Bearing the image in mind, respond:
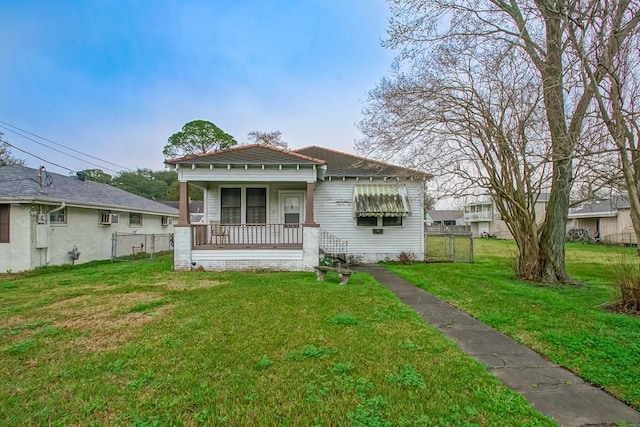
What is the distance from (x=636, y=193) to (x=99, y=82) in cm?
2157

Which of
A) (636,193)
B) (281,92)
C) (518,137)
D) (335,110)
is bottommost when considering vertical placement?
(636,193)

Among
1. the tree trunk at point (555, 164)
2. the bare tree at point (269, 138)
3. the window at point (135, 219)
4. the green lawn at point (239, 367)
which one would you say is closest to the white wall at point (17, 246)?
the window at point (135, 219)

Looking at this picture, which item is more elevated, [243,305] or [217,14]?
[217,14]

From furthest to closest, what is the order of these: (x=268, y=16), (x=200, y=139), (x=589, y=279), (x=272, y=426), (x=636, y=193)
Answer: (x=200, y=139) → (x=268, y=16) → (x=589, y=279) → (x=636, y=193) → (x=272, y=426)

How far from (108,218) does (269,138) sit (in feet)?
56.7

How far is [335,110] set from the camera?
15.1 m

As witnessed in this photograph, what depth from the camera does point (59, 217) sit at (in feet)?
40.5

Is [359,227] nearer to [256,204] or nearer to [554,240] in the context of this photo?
[256,204]

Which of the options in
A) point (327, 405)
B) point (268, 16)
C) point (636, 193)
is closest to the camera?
point (327, 405)

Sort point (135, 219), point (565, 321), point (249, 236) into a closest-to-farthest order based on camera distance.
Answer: point (565, 321)
point (249, 236)
point (135, 219)

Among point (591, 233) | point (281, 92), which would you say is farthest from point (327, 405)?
point (591, 233)

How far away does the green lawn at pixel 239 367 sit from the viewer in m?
2.57

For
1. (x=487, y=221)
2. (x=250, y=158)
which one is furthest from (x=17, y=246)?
(x=487, y=221)

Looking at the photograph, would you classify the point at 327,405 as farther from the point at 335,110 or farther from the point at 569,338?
the point at 335,110
